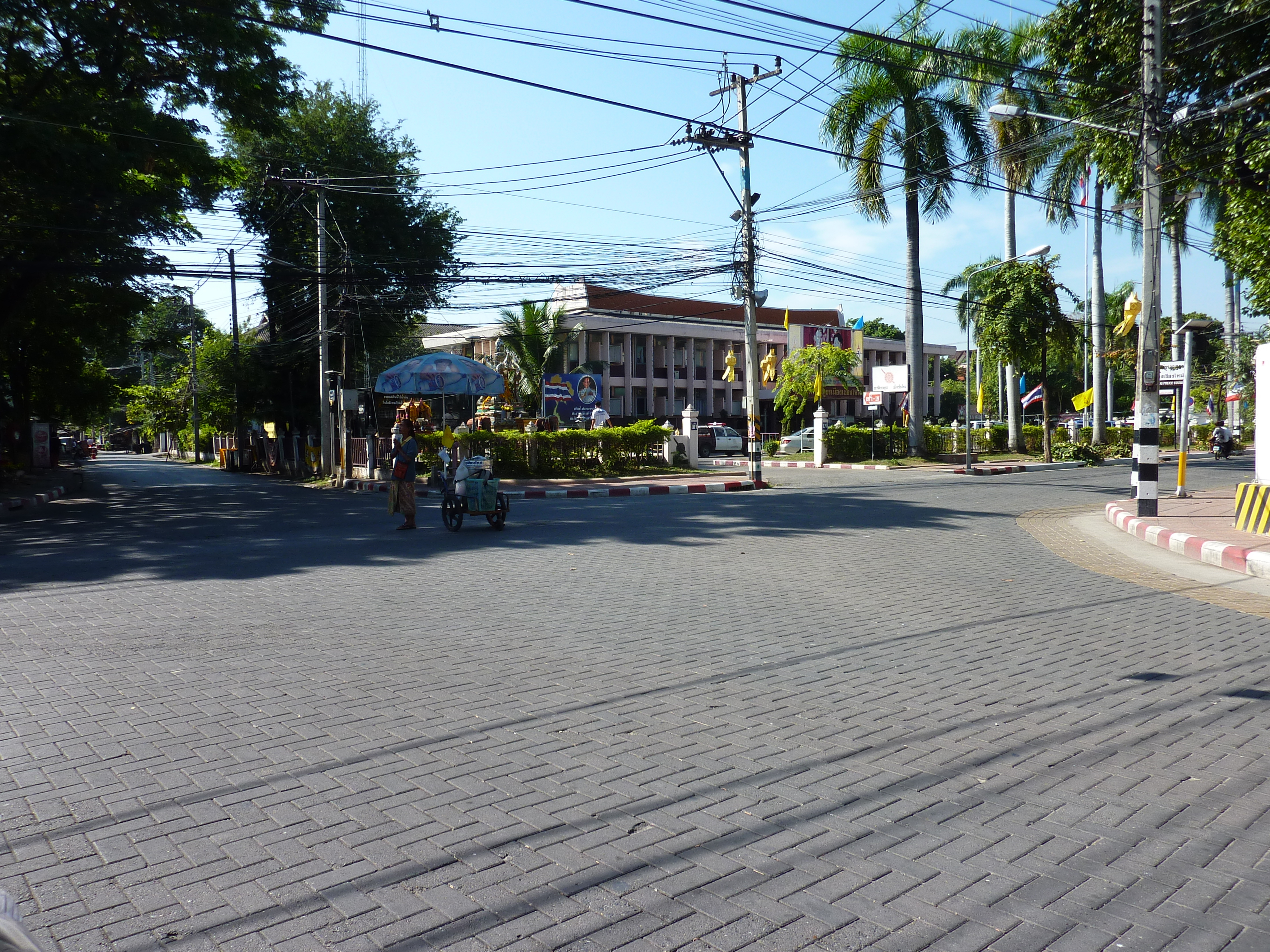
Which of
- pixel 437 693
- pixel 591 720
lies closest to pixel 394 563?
pixel 437 693

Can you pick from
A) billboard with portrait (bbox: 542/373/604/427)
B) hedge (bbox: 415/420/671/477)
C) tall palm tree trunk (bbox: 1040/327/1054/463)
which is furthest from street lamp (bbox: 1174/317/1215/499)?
billboard with portrait (bbox: 542/373/604/427)

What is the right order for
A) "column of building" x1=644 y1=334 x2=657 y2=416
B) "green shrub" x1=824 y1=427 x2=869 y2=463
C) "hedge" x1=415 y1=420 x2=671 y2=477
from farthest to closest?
"column of building" x1=644 y1=334 x2=657 y2=416 → "green shrub" x1=824 y1=427 x2=869 y2=463 → "hedge" x1=415 y1=420 x2=671 y2=477

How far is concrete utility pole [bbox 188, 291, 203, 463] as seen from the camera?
58062 mm

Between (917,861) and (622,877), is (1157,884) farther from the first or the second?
(622,877)

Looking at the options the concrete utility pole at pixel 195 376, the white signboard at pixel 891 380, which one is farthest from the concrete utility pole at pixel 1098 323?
the concrete utility pole at pixel 195 376

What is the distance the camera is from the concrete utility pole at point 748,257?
23812 mm

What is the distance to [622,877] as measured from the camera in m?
3.17

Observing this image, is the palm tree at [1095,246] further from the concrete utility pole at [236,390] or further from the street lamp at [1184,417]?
the concrete utility pole at [236,390]

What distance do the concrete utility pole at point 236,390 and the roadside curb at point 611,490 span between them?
1034 centimetres

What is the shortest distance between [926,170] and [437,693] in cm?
3045

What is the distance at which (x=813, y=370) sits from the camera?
1793 inches

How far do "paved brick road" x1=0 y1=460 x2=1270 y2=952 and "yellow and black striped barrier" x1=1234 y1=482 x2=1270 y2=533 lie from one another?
5096 mm

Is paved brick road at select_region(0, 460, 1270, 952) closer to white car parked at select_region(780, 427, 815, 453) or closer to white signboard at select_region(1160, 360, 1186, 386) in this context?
white signboard at select_region(1160, 360, 1186, 386)

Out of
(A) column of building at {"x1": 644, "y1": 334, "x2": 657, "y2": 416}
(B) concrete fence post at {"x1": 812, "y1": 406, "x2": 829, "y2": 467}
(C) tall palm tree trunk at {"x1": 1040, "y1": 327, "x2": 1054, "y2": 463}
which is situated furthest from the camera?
(A) column of building at {"x1": 644, "y1": 334, "x2": 657, "y2": 416}
